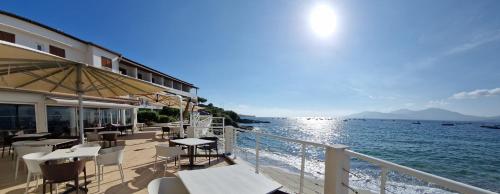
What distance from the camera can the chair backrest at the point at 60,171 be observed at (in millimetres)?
3637

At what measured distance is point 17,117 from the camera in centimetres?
1019

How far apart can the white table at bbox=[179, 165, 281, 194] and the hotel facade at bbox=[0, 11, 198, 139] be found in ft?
19.7

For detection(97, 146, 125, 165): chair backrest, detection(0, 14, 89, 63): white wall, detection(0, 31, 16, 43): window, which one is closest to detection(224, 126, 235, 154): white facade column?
detection(97, 146, 125, 165): chair backrest

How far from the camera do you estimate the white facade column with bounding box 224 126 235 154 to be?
7266 mm

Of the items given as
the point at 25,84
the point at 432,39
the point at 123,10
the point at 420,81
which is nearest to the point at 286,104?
the point at 420,81

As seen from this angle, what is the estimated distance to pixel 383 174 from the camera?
2066 mm

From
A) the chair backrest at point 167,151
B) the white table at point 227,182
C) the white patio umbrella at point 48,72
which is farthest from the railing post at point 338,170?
A: the white patio umbrella at point 48,72

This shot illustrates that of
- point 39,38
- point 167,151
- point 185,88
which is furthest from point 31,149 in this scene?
point 185,88

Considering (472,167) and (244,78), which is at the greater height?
(244,78)

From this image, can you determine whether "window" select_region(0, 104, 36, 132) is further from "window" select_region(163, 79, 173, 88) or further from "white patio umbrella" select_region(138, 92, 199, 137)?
"window" select_region(163, 79, 173, 88)

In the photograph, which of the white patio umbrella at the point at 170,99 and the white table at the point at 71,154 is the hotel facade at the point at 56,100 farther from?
the white table at the point at 71,154

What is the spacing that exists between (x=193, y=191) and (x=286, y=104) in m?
51.7

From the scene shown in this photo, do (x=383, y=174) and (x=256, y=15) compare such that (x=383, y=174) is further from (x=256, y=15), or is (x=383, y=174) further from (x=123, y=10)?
(x=123, y=10)

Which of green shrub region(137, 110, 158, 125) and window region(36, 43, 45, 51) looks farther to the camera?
green shrub region(137, 110, 158, 125)
